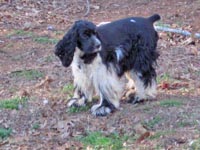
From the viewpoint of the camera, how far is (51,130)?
7223mm

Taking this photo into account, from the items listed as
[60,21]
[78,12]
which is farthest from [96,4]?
[60,21]

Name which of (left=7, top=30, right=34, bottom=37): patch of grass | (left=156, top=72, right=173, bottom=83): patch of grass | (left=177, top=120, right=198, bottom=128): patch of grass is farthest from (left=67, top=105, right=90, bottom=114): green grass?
(left=7, top=30, right=34, bottom=37): patch of grass

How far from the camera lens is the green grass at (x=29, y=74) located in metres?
9.64

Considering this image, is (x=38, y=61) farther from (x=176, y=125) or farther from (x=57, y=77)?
(x=176, y=125)

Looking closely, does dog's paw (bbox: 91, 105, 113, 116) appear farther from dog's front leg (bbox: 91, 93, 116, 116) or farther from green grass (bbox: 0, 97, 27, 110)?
green grass (bbox: 0, 97, 27, 110)

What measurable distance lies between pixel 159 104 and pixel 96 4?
9424 mm

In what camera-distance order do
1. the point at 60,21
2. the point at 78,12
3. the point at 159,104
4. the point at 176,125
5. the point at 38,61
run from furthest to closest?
the point at 78,12
the point at 60,21
the point at 38,61
the point at 159,104
the point at 176,125

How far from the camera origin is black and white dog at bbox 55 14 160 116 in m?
7.62

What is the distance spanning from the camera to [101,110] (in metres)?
7.69

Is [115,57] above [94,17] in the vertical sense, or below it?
above

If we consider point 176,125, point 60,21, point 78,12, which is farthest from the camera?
point 78,12

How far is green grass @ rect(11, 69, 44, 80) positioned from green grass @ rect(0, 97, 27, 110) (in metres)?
1.19

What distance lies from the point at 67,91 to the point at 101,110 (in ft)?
3.87

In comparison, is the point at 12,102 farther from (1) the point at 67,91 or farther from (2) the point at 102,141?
(2) the point at 102,141
